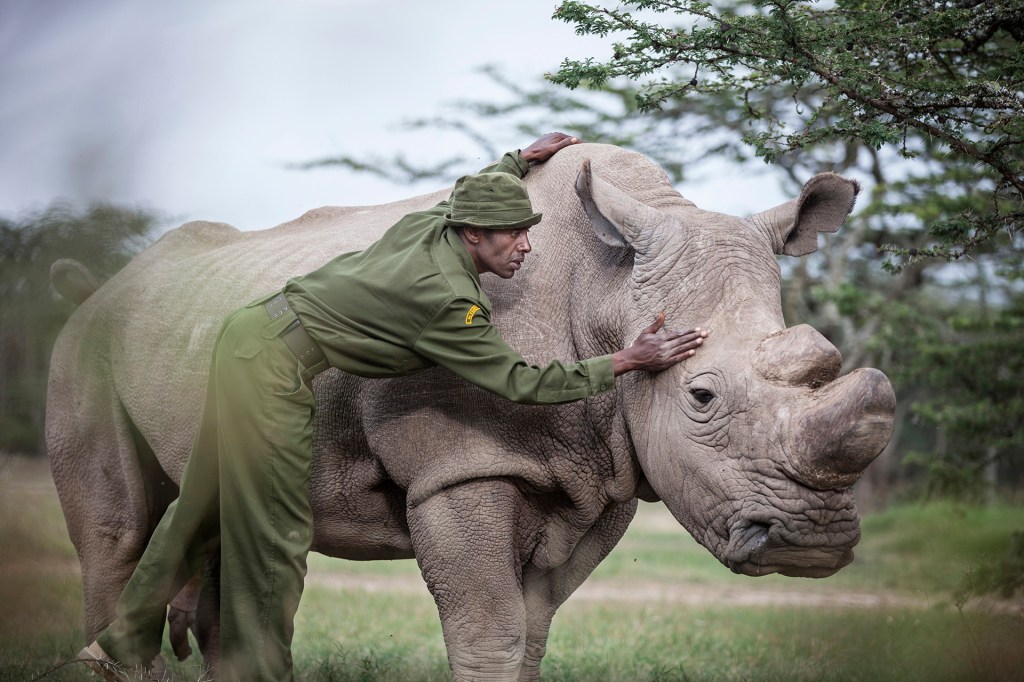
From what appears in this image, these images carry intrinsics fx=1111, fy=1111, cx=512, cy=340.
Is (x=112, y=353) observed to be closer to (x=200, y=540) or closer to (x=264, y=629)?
(x=200, y=540)

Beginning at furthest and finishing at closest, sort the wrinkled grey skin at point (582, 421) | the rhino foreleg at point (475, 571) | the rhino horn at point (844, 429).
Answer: the rhino foreleg at point (475, 571) → the wrinkled grey skin at point (582, 421) → the rhino horn at point (844, 429)

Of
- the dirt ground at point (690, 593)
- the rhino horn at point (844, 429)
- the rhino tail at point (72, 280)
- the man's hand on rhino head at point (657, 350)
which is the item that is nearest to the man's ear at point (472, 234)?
the man's hand on rhino head at point (657, 350)

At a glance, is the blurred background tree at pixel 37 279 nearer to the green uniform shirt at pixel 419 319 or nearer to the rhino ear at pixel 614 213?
the green uniform shirt at pixel 419 319

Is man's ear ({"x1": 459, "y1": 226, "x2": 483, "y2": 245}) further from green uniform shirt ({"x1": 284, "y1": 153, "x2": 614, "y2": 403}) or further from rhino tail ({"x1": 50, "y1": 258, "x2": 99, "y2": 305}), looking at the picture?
rhino tail ({"x1": 50, "y1": 258, "x2": 99, "y2": 305})

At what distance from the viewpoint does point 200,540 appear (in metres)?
4.84

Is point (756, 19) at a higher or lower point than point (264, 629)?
higher

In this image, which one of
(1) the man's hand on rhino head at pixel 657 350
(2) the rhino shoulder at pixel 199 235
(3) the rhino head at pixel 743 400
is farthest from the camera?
(2) the rhino shoulder at pixel 199 235

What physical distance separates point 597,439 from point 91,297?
124 inches

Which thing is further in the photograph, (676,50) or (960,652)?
(960,652)

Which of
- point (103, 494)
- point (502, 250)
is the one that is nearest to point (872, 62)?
point (502, 250)

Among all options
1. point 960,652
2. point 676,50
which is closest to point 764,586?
point 960,652

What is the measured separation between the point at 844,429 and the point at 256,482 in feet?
7.22

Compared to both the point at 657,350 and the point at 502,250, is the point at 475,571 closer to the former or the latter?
the point at 657,350

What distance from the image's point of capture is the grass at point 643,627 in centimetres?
555
